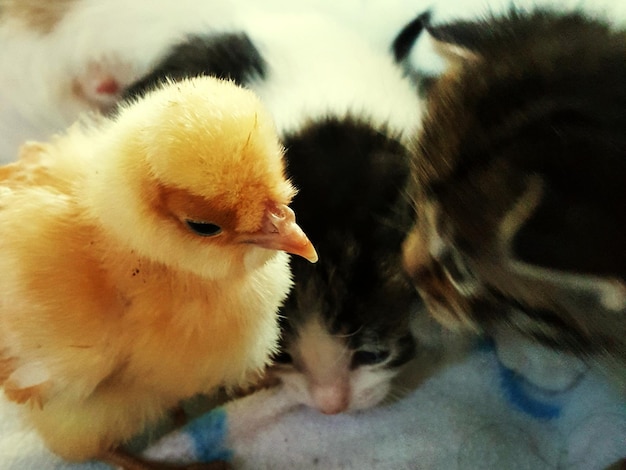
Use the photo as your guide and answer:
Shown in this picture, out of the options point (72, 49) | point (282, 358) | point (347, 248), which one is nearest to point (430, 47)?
point (347, 248)

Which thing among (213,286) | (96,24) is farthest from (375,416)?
(96,24)

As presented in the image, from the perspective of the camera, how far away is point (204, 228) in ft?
1.73

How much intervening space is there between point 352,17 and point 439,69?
0.83ft

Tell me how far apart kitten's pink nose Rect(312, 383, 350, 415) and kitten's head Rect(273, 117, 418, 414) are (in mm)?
15

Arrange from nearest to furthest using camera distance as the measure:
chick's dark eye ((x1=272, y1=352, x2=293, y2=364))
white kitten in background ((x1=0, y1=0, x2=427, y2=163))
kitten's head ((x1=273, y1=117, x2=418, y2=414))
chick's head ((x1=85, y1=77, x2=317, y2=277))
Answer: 1. chick's head ((x1=85, y1=77, x2=317, y2=277))
2. kitten's head ((x1=273, y1=117, x2=418, y2=414))
3. chick's dark eye ((x1=272, y1=352, x2=293, y2=364))
4. white kitten in background ((x1=0, y1=0, x2=427, y2=163))

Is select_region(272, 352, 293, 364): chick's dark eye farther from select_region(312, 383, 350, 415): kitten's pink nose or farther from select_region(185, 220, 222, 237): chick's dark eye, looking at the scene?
select_region(185, 220, 222, 237): chick's dark eye

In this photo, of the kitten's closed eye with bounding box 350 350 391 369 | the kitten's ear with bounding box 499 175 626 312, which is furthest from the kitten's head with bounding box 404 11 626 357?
the kitten's closed eye with bounding box 350 350 391 369

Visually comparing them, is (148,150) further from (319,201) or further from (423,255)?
(423,255)

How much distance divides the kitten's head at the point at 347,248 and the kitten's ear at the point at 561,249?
179 mm

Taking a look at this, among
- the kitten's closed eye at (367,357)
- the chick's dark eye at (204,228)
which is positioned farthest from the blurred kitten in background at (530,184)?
the chick's dark eye at (204,228)

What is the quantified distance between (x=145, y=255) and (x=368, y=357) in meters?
0.36

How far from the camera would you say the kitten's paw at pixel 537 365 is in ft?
2.81

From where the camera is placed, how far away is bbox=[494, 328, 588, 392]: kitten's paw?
858 mm

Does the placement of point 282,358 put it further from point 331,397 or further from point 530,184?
point 530,184
